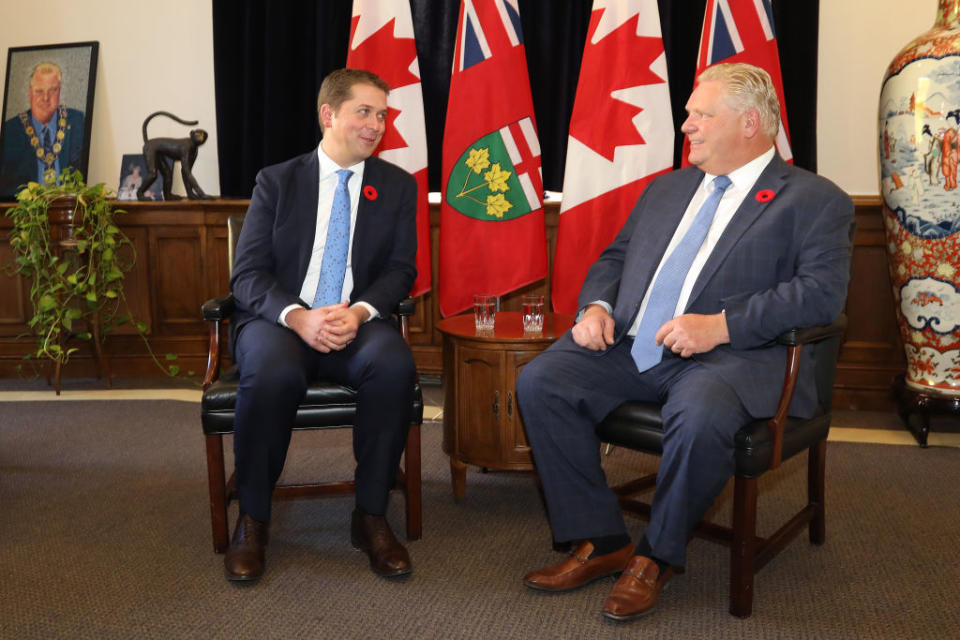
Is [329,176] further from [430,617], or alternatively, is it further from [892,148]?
[892,148]

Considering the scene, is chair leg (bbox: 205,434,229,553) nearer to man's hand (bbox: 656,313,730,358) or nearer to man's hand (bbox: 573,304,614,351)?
man's hand (bbox: 573,304,614,351)

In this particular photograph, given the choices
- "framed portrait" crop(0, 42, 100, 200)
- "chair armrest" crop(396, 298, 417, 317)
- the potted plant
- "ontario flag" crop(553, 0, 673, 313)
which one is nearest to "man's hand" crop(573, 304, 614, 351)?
"chair armrest" crop(396, 298, 417, 317)

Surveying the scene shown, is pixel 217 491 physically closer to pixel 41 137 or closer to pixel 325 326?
pixel 325 326

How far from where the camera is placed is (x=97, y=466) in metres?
3.04

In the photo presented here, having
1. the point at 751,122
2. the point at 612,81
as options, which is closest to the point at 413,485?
the point at 751,122

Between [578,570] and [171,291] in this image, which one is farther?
[171,291]

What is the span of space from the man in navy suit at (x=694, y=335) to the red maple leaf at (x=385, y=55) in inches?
67.4

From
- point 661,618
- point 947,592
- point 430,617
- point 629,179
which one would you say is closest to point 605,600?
point 661,618

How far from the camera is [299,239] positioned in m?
2.45

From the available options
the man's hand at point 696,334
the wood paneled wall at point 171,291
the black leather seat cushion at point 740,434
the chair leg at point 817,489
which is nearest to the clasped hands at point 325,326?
the black leather seat cushion at point 740,434

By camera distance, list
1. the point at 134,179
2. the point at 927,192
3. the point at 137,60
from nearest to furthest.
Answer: the point at 927,192 → the point at 134,179 → the point at 137,60

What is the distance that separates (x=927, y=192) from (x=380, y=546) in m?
2.29

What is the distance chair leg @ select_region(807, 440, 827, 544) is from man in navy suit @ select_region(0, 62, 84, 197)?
414cm

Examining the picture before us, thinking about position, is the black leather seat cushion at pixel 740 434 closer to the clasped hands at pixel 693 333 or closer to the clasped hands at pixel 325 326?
the clasped hands at pixel 693 333
